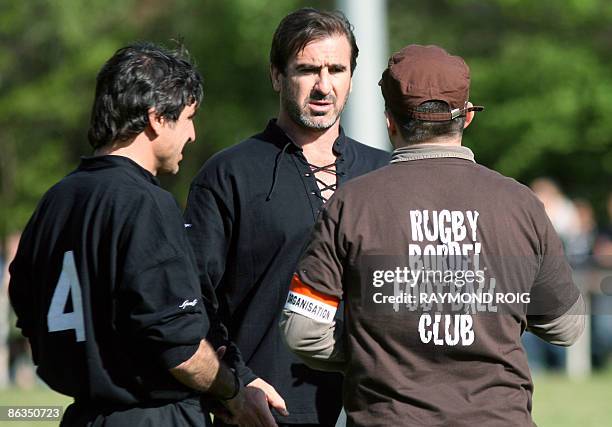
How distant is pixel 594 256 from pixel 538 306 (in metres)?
11.7

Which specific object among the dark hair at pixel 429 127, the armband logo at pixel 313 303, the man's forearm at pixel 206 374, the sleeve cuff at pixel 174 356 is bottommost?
the man's forearm at pixel 206 374

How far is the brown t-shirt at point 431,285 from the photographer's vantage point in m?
3.36

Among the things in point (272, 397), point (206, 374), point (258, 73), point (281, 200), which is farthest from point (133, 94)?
point (258, 73)

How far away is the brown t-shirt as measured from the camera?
3.36 m

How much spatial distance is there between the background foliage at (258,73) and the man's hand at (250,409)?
56.2 ft

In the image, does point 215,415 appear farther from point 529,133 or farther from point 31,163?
point 31,163

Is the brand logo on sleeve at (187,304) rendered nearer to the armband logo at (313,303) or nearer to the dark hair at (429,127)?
the armband logo at (313,303)

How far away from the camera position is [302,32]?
461 centimetres

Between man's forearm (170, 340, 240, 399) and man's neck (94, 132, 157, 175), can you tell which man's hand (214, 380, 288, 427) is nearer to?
man's forearm (170, 340, 240, 399)

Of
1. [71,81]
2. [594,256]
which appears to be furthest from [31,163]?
[594,256]

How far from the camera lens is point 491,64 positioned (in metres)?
21.4

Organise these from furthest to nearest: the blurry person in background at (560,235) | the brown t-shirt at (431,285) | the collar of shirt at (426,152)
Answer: the blurry person in background at (560,235), the collar of shirt at (426,152), the brown t-shirt at (431,285)

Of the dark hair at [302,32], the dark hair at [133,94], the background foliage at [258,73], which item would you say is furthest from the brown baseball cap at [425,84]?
the background foliage at [258,73]

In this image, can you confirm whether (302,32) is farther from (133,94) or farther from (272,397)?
(272,397)
